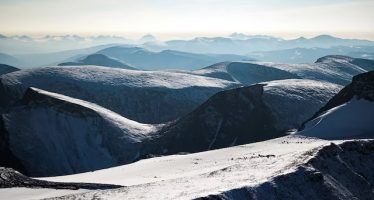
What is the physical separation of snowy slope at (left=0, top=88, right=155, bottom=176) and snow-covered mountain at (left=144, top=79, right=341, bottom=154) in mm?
9620

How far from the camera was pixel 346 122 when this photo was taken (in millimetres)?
79375

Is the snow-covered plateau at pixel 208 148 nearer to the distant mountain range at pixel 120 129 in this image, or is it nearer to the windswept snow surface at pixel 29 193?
the windswept snow surface at pixel 29 193

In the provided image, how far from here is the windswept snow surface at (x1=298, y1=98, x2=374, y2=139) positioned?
7575cm

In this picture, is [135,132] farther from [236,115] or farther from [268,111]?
[268,111]

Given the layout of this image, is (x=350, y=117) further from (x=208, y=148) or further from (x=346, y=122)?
(x=208, y=148)

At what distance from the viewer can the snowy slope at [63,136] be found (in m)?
109

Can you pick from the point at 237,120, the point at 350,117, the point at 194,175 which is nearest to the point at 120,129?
the point at 237,120

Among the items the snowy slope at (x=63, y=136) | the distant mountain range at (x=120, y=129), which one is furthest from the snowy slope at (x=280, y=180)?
the snowy slope at (x=63, y=136)

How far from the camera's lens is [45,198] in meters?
42.8

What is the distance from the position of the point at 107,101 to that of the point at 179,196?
16633 centimetres

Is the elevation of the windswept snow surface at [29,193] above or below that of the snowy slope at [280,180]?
below

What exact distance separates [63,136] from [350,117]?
241 feet

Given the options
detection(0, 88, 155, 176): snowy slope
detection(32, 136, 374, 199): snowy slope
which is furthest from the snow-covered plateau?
detection(0, 88, 155, 176): snowy slope

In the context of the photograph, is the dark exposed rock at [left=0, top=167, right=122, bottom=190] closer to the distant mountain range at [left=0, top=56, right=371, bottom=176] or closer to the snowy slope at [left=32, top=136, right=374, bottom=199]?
the snowy slope at [left=32, top=136, right=374, bottom=199]
